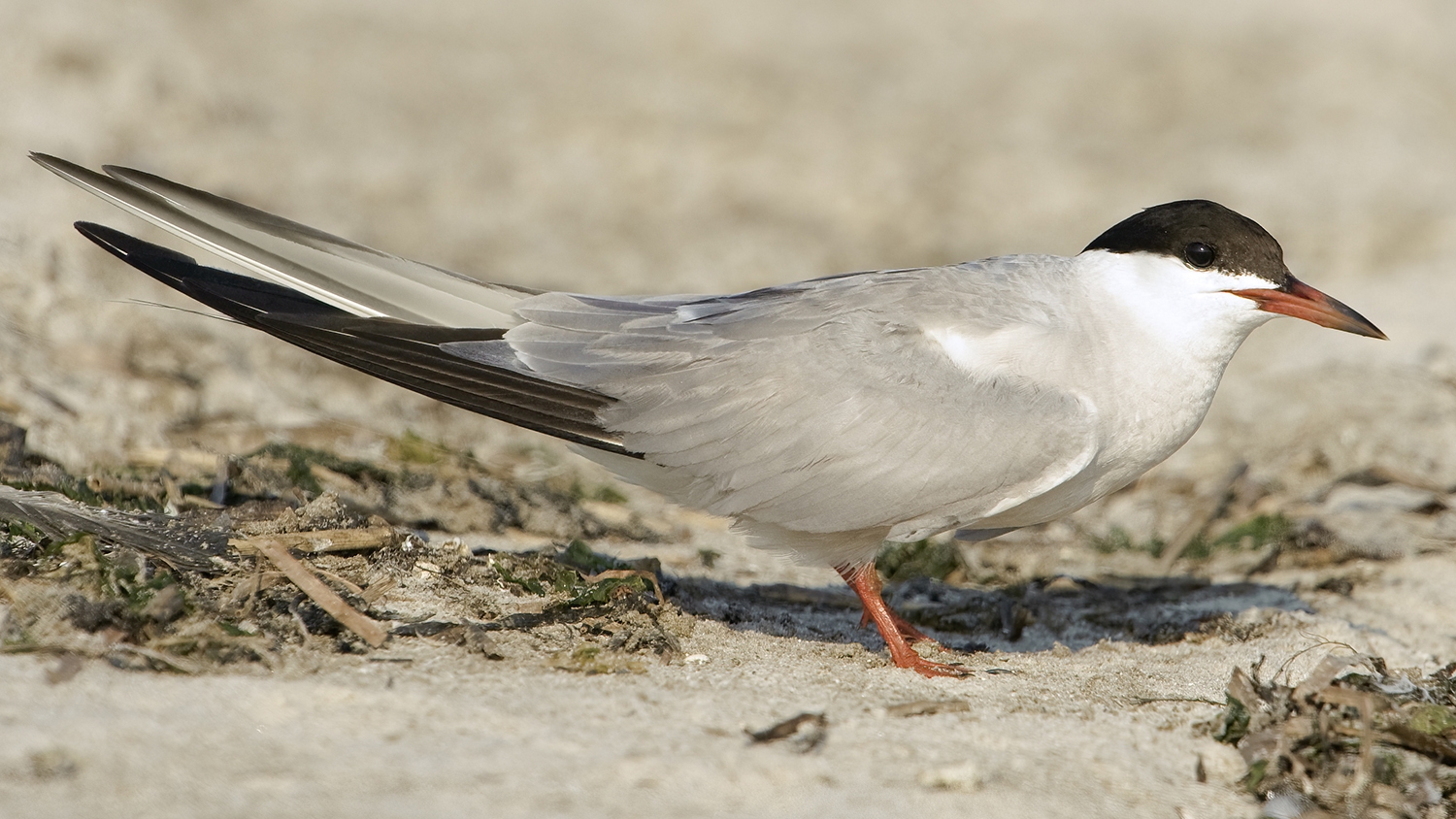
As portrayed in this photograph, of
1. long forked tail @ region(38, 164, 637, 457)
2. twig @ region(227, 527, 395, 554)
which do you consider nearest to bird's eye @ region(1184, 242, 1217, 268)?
long forked tail @ region(38, 164, 637, 457)

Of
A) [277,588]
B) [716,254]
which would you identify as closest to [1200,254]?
[277,588]

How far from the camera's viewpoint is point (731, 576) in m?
Answer: 4.50

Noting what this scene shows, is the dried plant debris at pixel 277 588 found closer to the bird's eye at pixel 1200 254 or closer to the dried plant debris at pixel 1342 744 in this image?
the dried plant debris at pixel 1342 744

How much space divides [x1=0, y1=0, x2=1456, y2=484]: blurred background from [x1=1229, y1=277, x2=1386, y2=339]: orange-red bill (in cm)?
238

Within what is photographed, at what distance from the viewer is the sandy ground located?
2.54 metres

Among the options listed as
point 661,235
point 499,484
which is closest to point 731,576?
point 499,484

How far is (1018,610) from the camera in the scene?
417 cm

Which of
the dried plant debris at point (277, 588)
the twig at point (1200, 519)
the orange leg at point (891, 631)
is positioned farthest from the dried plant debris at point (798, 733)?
the twig at point (1200, 519)

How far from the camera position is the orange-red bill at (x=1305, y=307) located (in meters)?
3.54

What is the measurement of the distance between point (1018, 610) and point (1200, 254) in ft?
4.15

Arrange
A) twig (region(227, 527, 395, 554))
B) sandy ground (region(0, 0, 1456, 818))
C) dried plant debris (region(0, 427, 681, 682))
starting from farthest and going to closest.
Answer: twig (region(227, 527, 395, 554))
dried plant debris (region(0, 427, 681, 682))
sandy ground (region(0, 0, 1456, 818))

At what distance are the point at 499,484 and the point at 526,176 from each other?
368 centimetres

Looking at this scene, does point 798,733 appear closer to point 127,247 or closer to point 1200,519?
point 127,247

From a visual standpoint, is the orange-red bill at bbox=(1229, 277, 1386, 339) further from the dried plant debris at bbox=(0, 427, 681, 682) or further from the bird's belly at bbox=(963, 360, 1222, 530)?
the dried plant debris at bbox=(0, 427, 681, 682)
